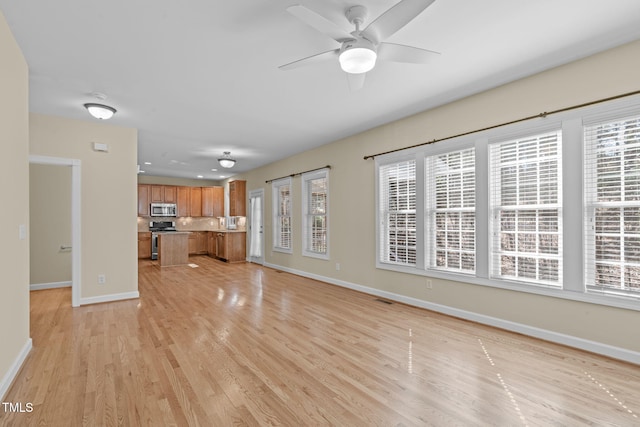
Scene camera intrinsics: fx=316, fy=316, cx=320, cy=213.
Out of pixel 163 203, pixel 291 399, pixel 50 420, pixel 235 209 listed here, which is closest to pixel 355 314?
pixel 291 399

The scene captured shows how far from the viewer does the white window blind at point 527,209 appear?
3.19 m

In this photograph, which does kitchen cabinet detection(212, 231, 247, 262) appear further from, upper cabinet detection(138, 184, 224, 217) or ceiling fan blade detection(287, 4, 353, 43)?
ceiling fan blade detection(287, 4, 353, 43)

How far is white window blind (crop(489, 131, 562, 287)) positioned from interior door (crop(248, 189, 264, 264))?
6181 mm

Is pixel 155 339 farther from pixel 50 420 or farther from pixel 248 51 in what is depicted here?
pixel 248 51

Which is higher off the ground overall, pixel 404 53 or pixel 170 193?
pixel 404 53

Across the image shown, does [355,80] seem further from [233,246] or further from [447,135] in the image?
[233,246]

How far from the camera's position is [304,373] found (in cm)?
252

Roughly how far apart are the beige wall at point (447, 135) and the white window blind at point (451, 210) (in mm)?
288

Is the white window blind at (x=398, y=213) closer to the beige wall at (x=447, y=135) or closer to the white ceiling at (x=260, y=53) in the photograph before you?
the beige wall at (x=447, y=135)

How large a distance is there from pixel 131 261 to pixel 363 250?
374cm

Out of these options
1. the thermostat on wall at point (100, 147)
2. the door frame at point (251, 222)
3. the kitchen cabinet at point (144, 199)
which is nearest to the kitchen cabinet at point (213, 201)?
the kitchen cabinet at point (144, 199)

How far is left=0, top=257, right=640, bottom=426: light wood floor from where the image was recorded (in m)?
1.98

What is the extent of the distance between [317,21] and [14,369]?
341 centimetres

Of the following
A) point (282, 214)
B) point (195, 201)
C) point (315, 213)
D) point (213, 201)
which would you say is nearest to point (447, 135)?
point (315, 213)
